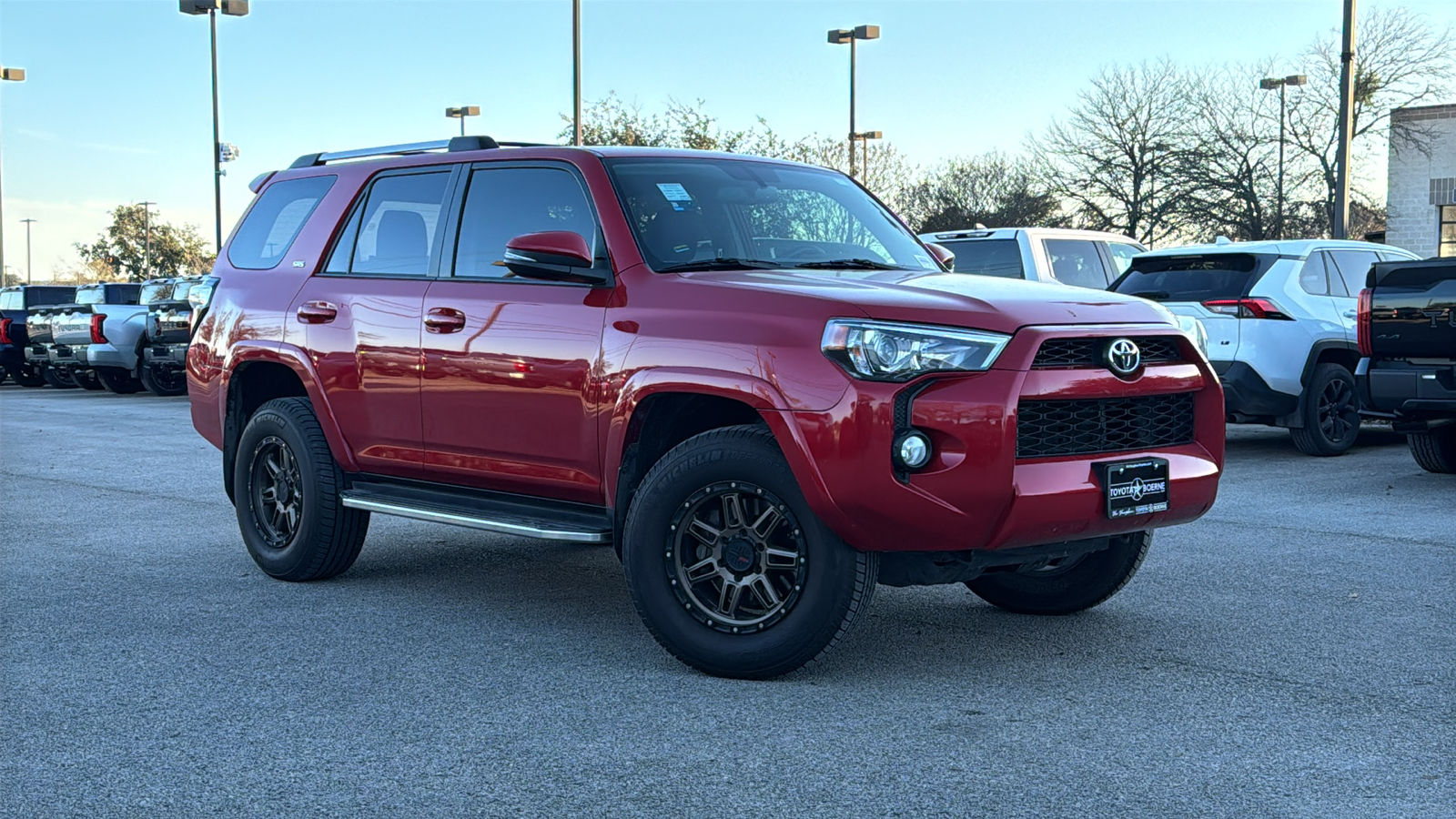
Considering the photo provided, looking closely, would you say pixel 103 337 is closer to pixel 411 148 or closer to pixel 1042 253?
pixel 1042 253

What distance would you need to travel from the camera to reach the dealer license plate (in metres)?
4.98

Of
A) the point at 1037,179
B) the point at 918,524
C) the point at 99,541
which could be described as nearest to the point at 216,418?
the point at 99,541

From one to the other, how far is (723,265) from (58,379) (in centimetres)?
2538

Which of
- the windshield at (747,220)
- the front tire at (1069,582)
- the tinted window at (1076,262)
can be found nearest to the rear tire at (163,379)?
the tinted window at (1076,262)

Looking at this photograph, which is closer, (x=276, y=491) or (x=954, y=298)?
(x=954, y=298)

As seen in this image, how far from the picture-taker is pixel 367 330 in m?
6.53

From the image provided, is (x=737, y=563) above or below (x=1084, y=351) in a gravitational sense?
below

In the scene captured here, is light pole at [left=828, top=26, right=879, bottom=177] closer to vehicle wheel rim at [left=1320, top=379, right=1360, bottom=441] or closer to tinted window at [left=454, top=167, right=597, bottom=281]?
vehicle wheel rim at [left=1320, top=379, right=1360, bottom=441]

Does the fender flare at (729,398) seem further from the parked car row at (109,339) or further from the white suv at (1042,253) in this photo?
the parked car row at (109,339)

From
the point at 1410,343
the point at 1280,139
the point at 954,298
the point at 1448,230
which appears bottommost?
the point at 1410,343

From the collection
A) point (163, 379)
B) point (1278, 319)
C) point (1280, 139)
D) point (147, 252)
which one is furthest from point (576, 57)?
point (147, 252)

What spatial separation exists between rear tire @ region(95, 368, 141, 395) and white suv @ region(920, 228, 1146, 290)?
16.1 m

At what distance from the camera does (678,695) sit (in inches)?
193

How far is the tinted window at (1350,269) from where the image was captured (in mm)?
12484
